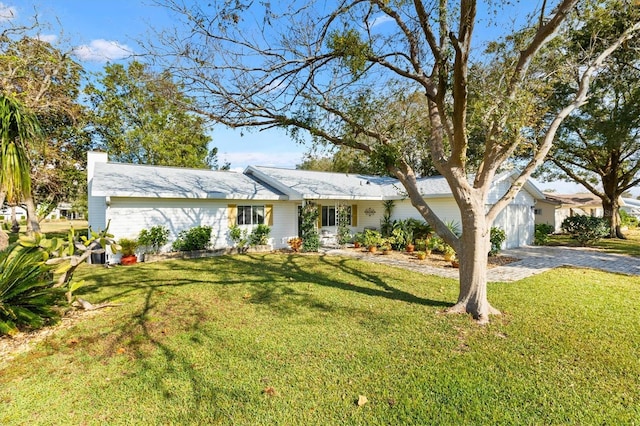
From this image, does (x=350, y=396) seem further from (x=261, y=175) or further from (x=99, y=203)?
(x=261, y=175)

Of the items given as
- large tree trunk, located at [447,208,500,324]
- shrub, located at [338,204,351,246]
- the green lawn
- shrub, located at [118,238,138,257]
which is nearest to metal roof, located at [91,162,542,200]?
shrub, located at [338,204,351,246]

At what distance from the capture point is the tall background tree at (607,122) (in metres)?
7.81

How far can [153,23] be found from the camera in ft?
19.0

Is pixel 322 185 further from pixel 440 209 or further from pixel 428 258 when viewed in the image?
pixel 428 258

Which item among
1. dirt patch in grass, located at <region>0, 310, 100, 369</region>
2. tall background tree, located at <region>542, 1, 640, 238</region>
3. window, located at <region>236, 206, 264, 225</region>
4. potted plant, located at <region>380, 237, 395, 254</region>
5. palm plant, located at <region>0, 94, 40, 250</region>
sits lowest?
dirt patch in grass, located at <region>0, 310, 100, 369</region>

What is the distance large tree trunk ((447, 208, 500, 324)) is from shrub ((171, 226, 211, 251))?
10.2 meters

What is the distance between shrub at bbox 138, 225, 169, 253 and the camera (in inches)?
463

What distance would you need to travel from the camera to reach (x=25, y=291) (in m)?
4.97

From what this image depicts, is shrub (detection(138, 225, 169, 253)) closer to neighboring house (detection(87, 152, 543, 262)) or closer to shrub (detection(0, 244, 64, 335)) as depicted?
neighboring house (detection(87, 152, 543, 262))

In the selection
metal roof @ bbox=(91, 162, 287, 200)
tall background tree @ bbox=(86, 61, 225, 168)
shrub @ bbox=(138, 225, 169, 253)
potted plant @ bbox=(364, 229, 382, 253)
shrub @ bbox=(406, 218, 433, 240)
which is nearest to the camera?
Answer: metal roof @ bbox=(91, 162, 287, 200)

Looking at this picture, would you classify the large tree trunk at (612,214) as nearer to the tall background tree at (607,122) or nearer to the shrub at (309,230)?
the tall background tree at (607,122)

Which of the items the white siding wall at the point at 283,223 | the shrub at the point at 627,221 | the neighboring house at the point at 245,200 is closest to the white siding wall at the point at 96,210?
the neighboring house at the point at 245,200

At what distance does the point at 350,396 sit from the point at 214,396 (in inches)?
57.2

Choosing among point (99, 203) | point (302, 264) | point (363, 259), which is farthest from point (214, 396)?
point (99, 203)
